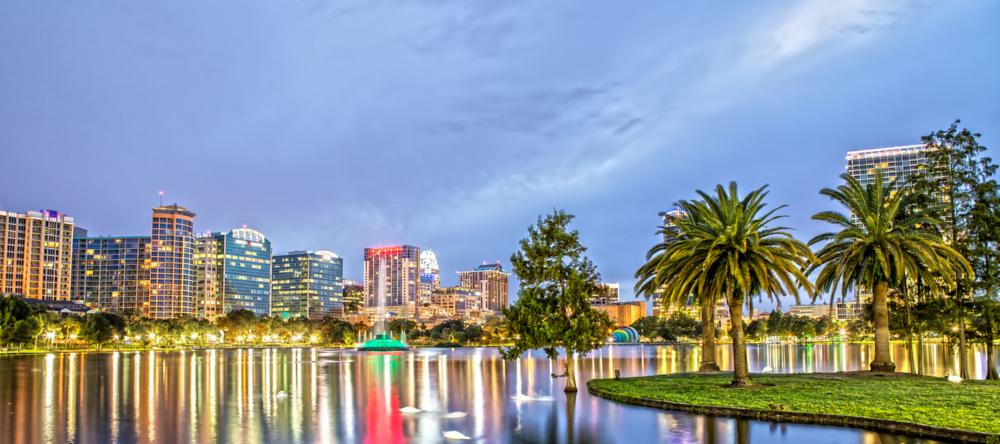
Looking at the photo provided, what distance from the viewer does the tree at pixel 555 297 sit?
46.5 metres

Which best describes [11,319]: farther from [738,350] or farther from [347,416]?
[738,350]

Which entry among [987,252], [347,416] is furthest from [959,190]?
[347,416]

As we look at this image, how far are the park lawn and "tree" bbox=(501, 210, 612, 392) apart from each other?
3.72m

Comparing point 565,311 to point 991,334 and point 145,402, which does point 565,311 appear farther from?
point 991,334

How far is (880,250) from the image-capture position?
4881cm

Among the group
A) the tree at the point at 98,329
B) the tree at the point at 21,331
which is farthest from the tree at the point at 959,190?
the tree at the point at 98,329

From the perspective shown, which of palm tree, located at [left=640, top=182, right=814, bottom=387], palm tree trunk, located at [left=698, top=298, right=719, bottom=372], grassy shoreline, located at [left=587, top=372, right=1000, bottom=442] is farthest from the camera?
palm tree trunk, located at [left=698, top=298, right=719, bottom=372]

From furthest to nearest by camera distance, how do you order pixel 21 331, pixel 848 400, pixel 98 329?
pixel 98 329 < pixel 21 331 < pixel 848 400

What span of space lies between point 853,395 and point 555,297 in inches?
706

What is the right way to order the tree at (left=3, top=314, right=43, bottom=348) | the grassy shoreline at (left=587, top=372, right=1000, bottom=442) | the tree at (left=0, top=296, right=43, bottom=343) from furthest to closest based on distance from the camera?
the tree at (left=3, top=314, right=43, bottom=348)
the tree at (left=0, top=296, right=43, bottom=343)
the grassy shoreline at (left=587, top=372, right=1000, bottom=442)

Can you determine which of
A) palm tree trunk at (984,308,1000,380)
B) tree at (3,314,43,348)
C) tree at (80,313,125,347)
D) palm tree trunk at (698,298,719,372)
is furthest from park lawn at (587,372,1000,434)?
tree at (80,313,125,347)

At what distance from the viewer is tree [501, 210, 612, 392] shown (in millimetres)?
46537

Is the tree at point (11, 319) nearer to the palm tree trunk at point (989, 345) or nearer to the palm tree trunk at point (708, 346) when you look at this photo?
the palm tree trunk at point (708, 346)

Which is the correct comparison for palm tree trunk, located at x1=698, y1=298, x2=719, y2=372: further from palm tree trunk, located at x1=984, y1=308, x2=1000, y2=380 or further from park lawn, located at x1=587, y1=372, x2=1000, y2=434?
palm tree trunk, located at x1=984, y1=308, x2=1000, y2=380
